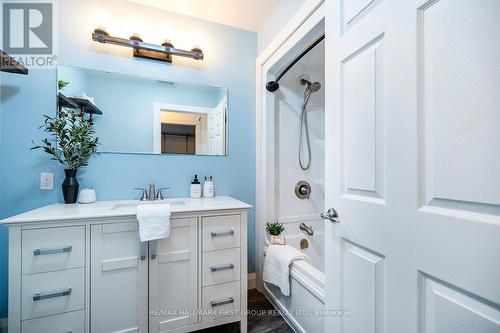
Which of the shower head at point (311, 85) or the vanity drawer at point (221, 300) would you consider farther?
the shower head at point (311, 85)

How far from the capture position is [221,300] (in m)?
1.43

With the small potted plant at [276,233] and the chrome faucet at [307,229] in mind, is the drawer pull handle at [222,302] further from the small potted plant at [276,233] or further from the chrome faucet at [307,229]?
the chrome faucet at [307,229]

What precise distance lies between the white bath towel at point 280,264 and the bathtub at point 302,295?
39 millimetres

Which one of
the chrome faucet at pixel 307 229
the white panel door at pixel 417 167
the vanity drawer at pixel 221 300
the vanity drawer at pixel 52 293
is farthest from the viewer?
the chrome faucet at pixel 307 229

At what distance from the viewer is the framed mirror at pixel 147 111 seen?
1616 mm

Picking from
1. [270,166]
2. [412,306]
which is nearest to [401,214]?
[412,306]

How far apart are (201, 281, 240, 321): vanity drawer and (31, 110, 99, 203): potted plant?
1.14m

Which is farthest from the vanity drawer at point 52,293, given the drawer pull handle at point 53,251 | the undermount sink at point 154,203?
the undermount sink at point 154,203

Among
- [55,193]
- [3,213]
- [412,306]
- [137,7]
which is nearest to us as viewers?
[412,306]

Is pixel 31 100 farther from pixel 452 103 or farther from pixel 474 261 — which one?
pixel 474 261

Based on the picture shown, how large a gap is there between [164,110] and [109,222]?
97 cm

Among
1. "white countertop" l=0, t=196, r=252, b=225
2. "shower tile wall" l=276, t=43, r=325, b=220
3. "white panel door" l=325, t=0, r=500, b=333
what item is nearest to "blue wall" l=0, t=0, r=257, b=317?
"white countertop" l=0, t=196, r=252, b=225

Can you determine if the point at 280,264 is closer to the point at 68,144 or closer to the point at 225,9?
the point at 68,144

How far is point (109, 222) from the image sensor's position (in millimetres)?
1229
